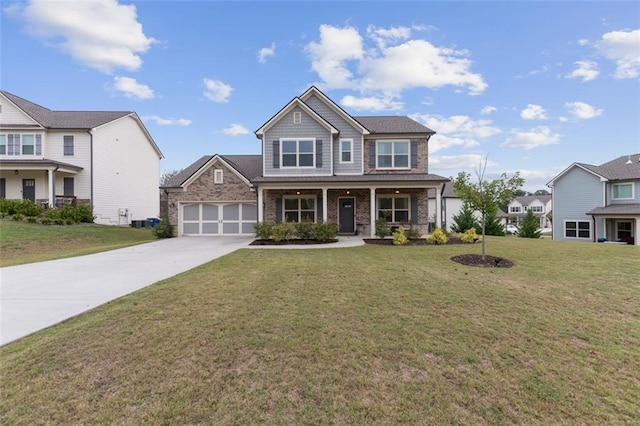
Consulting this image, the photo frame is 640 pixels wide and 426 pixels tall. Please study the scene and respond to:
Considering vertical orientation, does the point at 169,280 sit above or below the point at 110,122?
below

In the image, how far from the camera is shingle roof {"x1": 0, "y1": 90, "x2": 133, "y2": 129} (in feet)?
77.0

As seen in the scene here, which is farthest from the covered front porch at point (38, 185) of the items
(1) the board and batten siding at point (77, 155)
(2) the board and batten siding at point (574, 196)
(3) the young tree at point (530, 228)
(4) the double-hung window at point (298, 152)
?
(2) the board and batten siding at point (574, 196)

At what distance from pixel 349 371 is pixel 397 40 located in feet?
64.3

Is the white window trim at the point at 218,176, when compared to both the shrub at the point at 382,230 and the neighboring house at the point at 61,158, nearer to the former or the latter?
the shrub at the point at 382,230

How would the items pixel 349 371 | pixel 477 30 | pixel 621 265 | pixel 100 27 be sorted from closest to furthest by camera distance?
pixel 349 371
pixel 621 265
pixel 100 27
pixel 477 30

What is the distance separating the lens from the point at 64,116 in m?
25.6

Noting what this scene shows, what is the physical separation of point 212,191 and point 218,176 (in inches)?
42.2

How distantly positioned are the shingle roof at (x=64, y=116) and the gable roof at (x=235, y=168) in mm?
9672

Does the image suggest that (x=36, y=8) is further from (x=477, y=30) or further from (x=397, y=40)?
Result: (x=477, y=30)

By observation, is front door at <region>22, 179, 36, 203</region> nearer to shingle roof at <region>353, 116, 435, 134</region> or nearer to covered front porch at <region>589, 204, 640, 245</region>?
shingle roof at <region>353, 116, 435, 134</region>

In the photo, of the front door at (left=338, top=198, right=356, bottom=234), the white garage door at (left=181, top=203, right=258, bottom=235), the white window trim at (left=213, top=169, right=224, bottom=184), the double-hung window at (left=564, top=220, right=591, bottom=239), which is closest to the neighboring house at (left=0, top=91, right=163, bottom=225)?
the white garage door at (left=181, top=203, right=258, bottom=235)

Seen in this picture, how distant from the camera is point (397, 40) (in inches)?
701

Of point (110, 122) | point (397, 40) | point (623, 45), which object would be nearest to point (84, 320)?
point (397, 40)

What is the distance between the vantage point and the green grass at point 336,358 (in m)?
2.72
